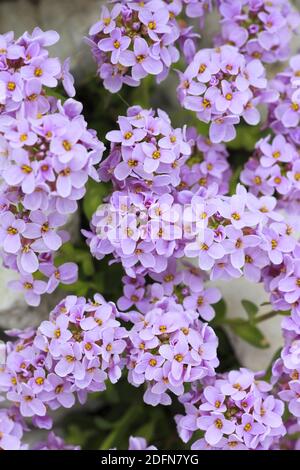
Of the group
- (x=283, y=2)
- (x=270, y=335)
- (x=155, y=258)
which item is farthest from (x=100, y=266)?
(x=283, y=2)

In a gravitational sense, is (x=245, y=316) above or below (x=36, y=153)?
below

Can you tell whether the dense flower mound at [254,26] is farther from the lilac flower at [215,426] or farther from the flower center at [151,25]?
the lilac flower at [215,426]

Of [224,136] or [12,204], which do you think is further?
[224,136]

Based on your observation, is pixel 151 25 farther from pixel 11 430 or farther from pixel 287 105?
pixel 11 430

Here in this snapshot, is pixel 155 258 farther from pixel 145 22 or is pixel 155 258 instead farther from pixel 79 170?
pixel 145 22

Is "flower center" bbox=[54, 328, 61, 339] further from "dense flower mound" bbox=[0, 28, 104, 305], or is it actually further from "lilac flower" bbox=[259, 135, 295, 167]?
"lilac flower" bbox=[259, 135, 295, 167]

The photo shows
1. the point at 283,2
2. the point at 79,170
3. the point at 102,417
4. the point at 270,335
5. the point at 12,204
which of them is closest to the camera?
the point at 79,170

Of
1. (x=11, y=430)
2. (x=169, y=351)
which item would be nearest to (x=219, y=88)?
(x=169, y=351)
